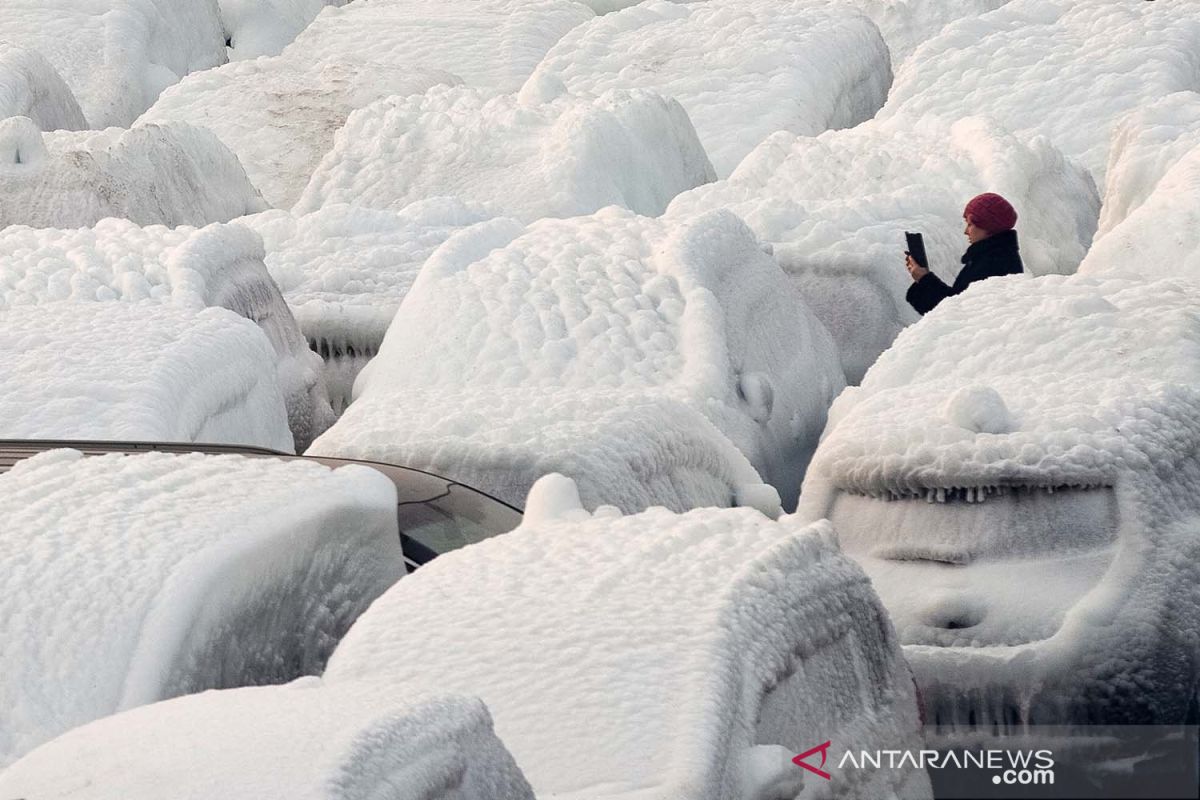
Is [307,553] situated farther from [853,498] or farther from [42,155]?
[42,155]

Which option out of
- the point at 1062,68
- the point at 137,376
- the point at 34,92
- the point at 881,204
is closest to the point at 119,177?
the point at 34,92

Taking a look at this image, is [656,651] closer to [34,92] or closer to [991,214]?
[991,214]

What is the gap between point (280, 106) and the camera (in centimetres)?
834

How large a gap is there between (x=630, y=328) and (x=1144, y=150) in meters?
2.35

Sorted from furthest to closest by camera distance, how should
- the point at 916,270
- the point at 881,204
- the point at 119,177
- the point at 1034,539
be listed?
the point at 119,177 → the point at 881,204 → the point at 916,270 → the point at 1034,539

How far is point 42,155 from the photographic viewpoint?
6.34 m

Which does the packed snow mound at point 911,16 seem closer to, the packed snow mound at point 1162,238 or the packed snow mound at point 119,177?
the packed snow mound at point 119,177

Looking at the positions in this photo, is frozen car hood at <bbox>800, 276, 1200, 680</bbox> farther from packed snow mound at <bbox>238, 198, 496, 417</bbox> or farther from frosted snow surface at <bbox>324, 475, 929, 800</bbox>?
packed snow mound at <bbox>238, 198, 496, 417</bbox>

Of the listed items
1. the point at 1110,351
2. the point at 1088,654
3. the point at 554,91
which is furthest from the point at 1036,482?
the point at 554,91

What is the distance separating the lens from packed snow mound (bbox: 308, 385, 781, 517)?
328 centimetres

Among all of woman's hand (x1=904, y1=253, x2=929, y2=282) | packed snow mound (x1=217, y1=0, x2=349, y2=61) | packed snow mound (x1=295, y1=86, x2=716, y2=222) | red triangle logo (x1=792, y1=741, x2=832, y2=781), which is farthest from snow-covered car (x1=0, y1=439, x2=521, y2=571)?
packed snow mound (x1=217, y1=0, x2=349, y2=61)

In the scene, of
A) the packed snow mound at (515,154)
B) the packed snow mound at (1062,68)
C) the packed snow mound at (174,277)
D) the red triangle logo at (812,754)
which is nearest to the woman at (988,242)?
the packed snow mound at (515,154)

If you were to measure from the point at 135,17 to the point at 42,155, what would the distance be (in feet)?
13.7

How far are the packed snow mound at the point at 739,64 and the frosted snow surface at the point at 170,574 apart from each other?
5510mm
